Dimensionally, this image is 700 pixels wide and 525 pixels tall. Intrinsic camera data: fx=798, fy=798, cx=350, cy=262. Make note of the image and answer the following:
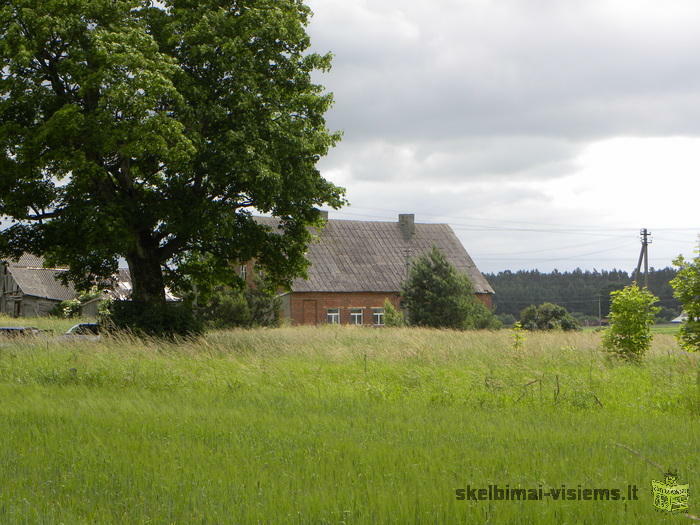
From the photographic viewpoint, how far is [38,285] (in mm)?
78250

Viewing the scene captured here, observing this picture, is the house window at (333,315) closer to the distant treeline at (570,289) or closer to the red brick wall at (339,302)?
the red brick wall at (339,302)

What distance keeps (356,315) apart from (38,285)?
3391 centimetres

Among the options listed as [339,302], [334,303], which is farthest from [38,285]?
[339,302]

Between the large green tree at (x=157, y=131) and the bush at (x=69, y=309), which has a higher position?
the large green tree at (x=157, y=131)

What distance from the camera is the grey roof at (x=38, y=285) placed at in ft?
252

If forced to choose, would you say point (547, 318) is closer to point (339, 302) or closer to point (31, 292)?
point (339, 302)

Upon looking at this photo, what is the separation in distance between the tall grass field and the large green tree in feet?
27.8

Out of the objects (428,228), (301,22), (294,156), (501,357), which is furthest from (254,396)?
(428,228)

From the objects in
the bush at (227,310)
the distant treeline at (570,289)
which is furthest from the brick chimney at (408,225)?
the distant treeline at (570,289)

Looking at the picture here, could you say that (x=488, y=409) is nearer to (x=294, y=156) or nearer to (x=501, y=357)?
(x=501, y=357)

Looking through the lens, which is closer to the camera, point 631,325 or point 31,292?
point 631,325

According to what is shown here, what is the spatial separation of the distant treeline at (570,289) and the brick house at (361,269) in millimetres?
62676

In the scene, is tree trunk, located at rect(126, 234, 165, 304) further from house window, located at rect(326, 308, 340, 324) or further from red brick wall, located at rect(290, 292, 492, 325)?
house window, located at rect(326, 308, 340, 324)

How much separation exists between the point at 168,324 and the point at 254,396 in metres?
15.2
